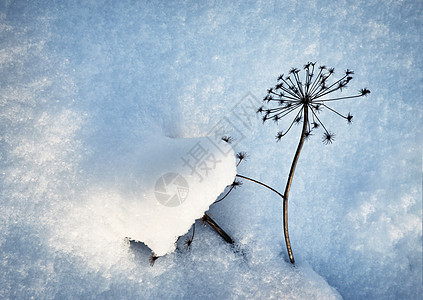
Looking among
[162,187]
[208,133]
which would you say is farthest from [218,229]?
[208,133]

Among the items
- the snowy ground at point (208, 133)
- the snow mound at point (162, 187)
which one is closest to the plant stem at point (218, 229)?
the snowy ground at point (208, 133)

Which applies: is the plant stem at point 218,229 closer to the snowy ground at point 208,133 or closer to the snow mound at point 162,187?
the snowy ground at point 208,133

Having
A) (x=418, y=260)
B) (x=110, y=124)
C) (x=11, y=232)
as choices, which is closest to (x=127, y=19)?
(x=110, y=124)

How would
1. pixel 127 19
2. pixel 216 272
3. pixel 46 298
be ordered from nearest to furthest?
pixel 46 298, pixel 216 272, pixel 127 19

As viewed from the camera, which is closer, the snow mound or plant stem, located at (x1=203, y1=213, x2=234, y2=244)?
the snow mound

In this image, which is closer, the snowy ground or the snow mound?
the snow mound

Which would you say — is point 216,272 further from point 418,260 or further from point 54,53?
point 54,53

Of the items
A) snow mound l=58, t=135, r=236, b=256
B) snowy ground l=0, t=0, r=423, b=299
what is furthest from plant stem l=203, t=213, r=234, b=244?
snow mound l=58, t=135, r=236, b=256

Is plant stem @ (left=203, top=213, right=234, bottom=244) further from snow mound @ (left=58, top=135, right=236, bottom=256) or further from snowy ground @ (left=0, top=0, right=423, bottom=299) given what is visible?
snow mound @ (left=58, top=135, right=236, bottom=256)
